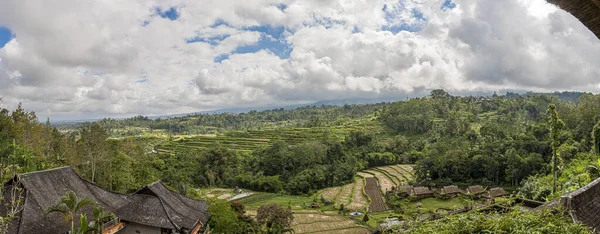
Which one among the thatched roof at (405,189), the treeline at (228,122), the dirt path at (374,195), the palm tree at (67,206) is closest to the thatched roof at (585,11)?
the palm tree at (67,206)

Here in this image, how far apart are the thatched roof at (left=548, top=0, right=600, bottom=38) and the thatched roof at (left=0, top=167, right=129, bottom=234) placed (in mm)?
15349

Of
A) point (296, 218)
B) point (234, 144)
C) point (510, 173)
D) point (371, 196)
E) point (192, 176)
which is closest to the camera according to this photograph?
point (296, 218)

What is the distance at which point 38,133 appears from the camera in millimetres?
26875

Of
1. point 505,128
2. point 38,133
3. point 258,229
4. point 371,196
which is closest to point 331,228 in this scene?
point 258,229

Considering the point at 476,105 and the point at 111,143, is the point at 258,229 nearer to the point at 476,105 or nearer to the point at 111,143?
the point at 111,143

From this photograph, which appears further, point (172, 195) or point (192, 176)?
point (192, 176)

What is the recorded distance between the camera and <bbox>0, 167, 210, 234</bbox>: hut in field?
12.2 meters

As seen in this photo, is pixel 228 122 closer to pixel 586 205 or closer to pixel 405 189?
pixel 405 189

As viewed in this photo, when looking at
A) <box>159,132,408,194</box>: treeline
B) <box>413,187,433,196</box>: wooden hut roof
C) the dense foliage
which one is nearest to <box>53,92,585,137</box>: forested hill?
<box>159,132,408,194</box>: treeline

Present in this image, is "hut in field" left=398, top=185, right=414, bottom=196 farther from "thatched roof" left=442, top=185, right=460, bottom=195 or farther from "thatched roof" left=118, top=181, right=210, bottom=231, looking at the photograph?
"thatched roof" left=118, top=181, right=210, bottom=231

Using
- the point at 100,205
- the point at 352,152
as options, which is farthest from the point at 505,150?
the point at 100,205

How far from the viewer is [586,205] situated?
684cm

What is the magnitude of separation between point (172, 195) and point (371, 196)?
26.8 meters

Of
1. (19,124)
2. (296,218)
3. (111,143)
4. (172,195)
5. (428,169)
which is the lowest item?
(296,218)
